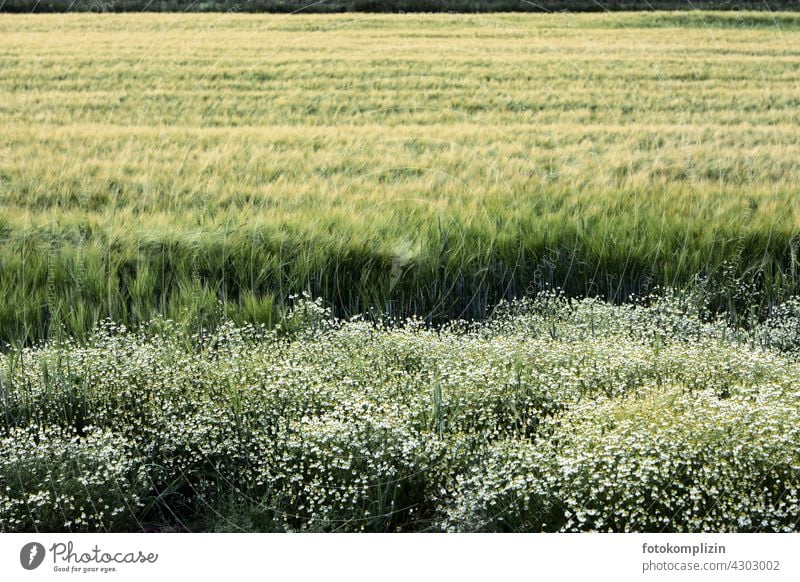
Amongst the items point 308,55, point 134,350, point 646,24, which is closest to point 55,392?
point 134,350

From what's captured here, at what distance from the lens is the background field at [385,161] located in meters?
2.29

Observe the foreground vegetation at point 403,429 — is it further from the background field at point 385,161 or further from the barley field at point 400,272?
the background field at point 385,161

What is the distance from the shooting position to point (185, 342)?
7.16 feet

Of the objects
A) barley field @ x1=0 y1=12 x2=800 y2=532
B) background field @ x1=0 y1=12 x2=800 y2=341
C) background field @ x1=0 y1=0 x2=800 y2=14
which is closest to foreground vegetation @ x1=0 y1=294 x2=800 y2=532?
barley field @ x1=0 y1=12 x2=800 y2=532

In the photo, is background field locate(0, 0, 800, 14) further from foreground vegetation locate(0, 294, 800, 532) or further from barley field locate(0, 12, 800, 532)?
foreground vegetation locate(0, 294, 800, 532)

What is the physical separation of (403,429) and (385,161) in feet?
3.54

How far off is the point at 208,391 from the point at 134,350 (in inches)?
10.2

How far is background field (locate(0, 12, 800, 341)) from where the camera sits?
7.52ft

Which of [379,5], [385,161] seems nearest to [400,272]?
[385,161]

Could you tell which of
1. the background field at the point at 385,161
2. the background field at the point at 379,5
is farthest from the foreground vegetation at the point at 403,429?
the background field at the point at 379,5

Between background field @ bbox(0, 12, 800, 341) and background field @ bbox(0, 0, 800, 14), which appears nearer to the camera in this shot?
background field @ bbox(0, 12, 800, 341)

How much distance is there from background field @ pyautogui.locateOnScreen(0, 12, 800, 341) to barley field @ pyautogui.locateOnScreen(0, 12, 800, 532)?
1 centimetres

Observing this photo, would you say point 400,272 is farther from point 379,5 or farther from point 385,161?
point 379,5

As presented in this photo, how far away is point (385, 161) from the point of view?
8.58 ft
